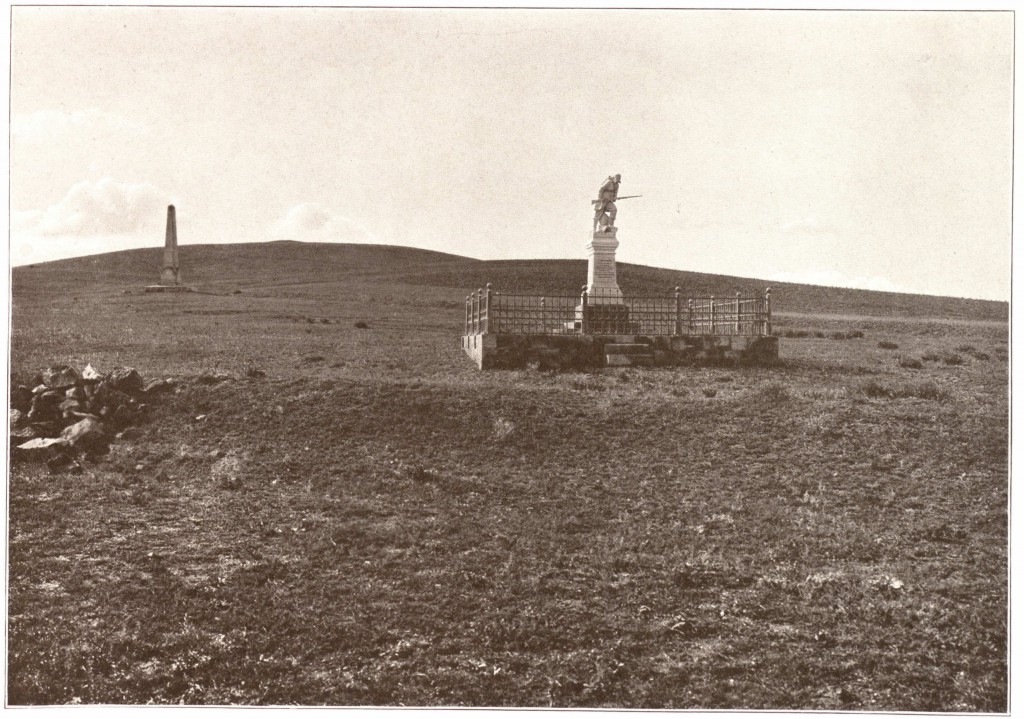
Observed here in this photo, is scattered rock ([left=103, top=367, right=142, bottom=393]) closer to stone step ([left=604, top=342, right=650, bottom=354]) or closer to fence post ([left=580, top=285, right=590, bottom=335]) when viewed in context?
fence post ([left=580, top=285, right=590, bottom=335])

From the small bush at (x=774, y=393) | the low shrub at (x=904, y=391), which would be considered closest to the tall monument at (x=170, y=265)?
the small bush at (x=774, y=393)

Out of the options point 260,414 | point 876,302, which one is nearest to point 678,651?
point 260,414

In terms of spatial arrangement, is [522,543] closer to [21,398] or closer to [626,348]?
[21,398]

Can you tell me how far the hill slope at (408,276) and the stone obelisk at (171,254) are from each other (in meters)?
4.88

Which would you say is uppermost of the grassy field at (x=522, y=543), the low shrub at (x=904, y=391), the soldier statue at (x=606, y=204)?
the soldier statue at (x=606, y=204)

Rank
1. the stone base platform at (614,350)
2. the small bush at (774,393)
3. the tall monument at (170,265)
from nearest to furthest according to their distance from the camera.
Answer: the small bush at (774,393) → the stone base platform at (614,350) → the tall monument at (170,265)

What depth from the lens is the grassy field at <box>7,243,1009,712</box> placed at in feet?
20.4

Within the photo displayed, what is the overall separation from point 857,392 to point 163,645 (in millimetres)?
12710

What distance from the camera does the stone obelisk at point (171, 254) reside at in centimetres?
3275

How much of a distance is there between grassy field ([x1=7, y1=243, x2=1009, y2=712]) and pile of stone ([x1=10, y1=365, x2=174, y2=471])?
360 millimetres

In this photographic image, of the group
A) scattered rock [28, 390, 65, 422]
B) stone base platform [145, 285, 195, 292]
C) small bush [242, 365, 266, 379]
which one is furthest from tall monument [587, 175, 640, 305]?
stone base platform [145, 285, 195, 292]

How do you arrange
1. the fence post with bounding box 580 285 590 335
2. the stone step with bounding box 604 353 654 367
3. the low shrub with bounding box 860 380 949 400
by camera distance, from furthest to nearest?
the fence post with bounding box 580 285 590 335 → the stone step with bounding box 604 353 654 367 → the low shrub with bounding box 860 380 949 400

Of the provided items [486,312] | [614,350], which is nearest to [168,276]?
[486,312]

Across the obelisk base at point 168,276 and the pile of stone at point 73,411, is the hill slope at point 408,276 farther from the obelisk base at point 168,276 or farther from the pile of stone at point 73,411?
the pile of stone at point 73,411
